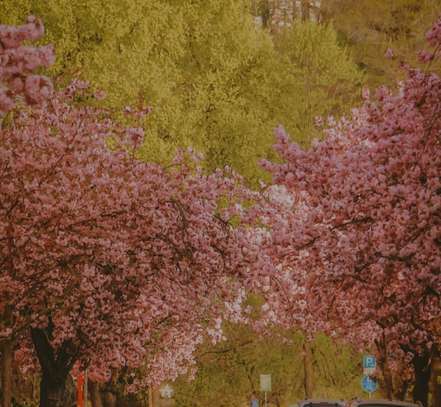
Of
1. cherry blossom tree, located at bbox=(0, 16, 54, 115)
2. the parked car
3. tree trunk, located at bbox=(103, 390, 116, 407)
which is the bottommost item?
the parked car

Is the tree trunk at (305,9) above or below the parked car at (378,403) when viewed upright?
above

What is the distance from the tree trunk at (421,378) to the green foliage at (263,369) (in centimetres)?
1219

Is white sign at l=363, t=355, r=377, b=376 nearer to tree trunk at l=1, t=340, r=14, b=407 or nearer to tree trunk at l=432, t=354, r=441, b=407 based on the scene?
tree trunk at l=432, t=354, r=441, b=407

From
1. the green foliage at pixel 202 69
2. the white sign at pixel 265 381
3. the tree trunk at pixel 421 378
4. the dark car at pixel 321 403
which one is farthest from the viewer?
the white sign at pixel 265 381

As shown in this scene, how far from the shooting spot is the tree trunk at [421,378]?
26.1 meters

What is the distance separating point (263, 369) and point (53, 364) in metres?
18.1

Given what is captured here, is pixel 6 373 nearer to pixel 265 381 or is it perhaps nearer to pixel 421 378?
pixel 421 378

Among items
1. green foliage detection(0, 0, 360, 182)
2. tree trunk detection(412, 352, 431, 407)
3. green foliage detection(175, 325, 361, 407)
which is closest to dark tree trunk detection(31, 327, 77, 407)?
green foliage detection(0, 0, 360, 182)

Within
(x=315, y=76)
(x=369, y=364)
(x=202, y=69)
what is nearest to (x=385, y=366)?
(x=369, y=364)

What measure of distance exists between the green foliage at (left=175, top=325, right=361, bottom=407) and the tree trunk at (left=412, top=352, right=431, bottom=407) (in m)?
12.2

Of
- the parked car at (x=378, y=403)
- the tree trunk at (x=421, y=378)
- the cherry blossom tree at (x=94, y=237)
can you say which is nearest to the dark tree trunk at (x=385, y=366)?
the tree trunk at (x=421, y=378)

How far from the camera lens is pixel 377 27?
48.0 metres

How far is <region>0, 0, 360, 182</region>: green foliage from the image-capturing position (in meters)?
29.4

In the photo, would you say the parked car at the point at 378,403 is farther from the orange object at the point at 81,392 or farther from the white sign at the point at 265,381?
the white sign at the point at 265,381
